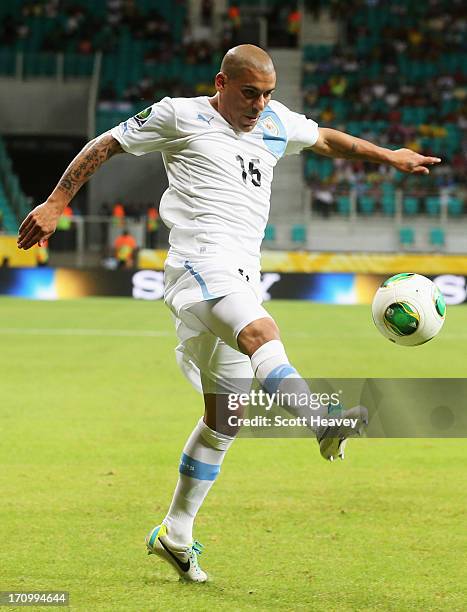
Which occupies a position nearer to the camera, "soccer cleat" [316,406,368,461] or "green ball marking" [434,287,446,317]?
"soccer cleat" [316,406,368,461]

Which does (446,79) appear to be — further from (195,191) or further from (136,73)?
(195,191)

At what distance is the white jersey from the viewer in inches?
181

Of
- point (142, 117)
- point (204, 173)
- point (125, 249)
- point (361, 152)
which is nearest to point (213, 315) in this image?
point (204, 173)

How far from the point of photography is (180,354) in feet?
15.5

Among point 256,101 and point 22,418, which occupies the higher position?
point 256,101

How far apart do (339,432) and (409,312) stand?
45.6 inches

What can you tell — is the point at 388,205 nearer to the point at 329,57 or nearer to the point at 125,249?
the point at 125,249

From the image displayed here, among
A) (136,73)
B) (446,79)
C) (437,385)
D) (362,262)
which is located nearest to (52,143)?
(136,73)

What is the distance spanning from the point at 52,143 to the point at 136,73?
4.65 metres

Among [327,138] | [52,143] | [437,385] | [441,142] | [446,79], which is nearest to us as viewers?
[327,138]

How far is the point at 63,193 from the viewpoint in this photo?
457cm

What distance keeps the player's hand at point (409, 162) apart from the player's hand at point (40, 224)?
69.2 inches

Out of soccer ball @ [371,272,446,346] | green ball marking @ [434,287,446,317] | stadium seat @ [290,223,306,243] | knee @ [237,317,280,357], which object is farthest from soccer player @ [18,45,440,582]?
stadium seat @ [290,223,306,243]

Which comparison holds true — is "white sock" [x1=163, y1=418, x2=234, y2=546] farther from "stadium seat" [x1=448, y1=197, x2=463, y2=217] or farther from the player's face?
"stadium seat" [x1=448, y1=197, x2=463, y2=217]
